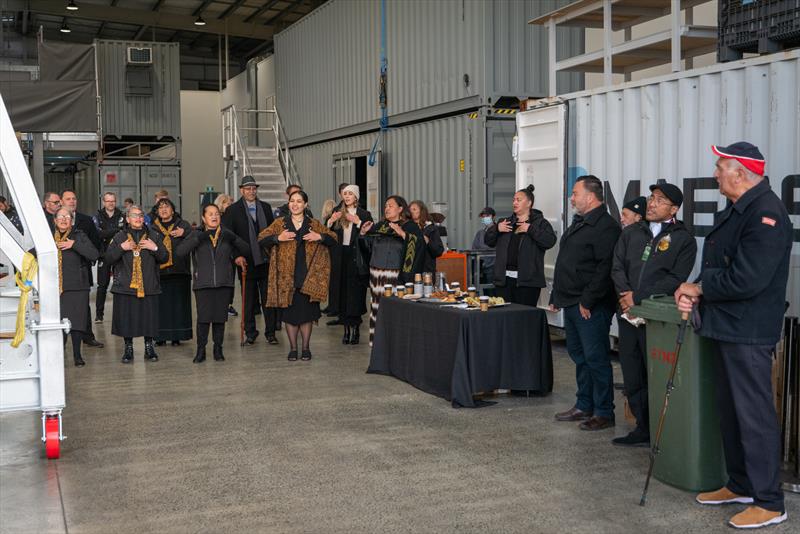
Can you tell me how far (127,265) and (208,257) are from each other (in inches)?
30.4

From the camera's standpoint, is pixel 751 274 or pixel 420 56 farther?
pixel 420 56

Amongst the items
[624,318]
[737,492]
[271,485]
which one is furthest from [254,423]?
[737,492]

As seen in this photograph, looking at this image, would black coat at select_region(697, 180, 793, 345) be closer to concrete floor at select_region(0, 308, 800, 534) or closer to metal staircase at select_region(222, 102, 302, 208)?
concrete floor at select_region(0, 308, 800, 534)

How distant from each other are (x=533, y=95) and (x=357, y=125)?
464 centimetres

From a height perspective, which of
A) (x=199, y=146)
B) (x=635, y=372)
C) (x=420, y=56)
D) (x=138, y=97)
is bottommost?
(x=635, y=372)

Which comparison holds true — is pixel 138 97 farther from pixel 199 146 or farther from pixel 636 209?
pixel 636 209

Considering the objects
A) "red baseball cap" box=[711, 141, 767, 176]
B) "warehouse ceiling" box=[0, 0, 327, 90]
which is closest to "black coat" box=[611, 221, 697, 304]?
"red baseball cap" box=[711, 141, 767, 176]

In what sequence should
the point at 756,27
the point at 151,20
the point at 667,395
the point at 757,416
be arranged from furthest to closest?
1. the point at 151,20
2. the point at 756,27
3. the point at 667,395
4. the point at 757,416

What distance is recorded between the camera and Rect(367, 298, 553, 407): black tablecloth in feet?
21.6

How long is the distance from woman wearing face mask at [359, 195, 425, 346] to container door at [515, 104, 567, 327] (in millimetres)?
1460

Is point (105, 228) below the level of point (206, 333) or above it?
above

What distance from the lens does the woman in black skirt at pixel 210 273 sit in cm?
865

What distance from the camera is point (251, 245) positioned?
9711 millimetres

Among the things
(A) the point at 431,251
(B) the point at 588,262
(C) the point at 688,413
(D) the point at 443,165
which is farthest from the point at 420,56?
(C) the point at 688,413
